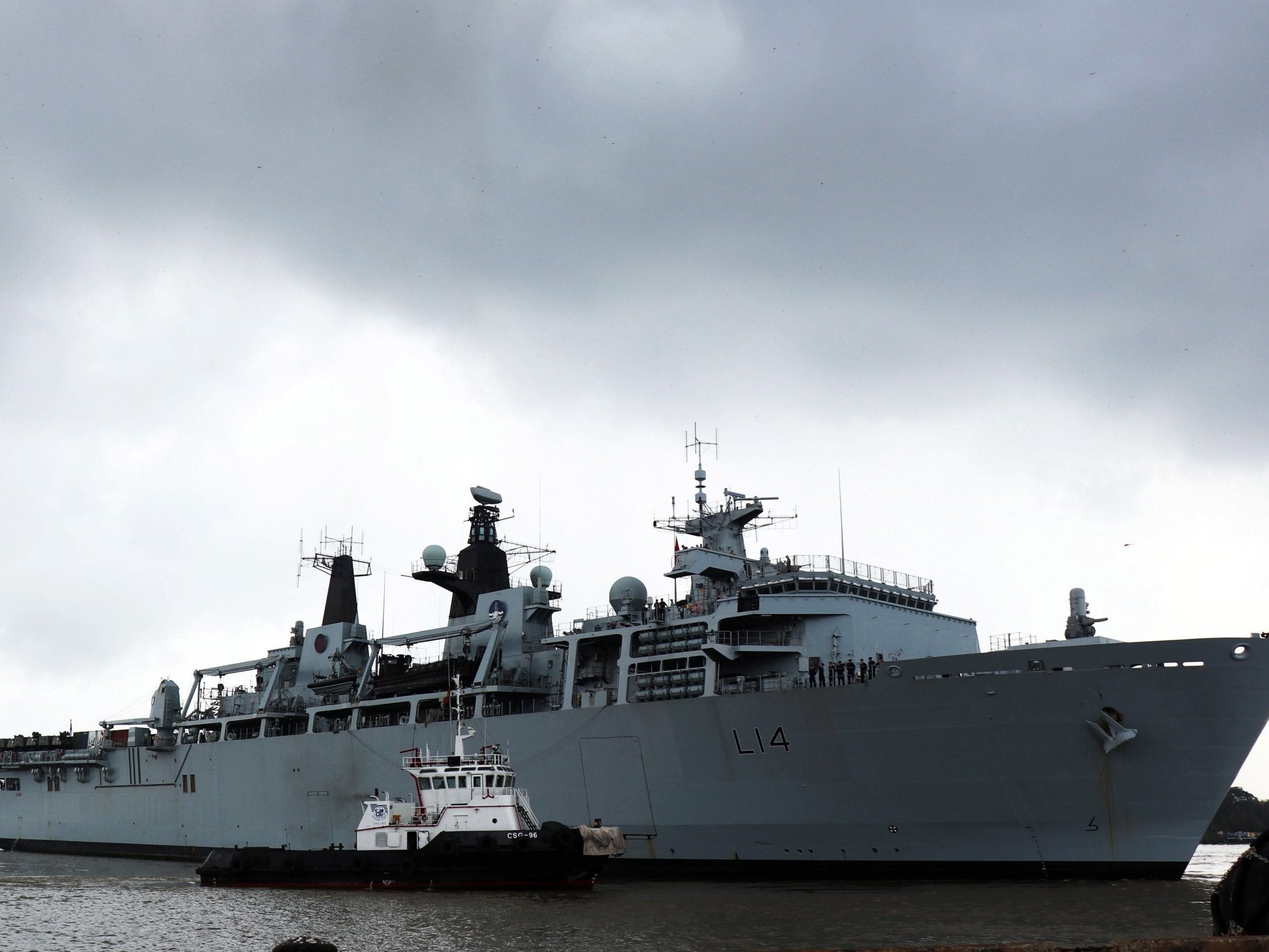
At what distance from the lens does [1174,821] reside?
23438mm

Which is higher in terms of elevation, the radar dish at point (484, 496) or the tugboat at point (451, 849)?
the radar dish at point (484, 496)

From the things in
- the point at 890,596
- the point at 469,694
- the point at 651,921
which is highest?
the point at 890,596

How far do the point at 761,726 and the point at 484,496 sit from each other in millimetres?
19103

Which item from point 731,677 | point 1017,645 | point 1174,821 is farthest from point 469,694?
point 1174,821

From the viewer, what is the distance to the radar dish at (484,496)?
4331 centimetres

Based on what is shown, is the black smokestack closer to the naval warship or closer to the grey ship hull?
the naval warship

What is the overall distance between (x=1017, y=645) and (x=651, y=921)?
1055 centimetres

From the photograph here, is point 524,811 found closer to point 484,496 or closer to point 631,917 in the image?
point 631,917

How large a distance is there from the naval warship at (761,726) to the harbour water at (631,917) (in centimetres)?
122

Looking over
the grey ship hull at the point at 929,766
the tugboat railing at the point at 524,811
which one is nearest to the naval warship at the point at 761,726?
the grey ship hull at the point at 929,766

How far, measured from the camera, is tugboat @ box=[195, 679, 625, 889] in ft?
86.4

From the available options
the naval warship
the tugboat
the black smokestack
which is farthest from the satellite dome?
the black smokestack

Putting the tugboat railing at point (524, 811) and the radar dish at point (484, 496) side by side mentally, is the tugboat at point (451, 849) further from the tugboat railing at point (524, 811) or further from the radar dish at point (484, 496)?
the radar dish at point (484, 496)

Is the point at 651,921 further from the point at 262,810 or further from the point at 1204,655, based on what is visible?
the point at 262,810
